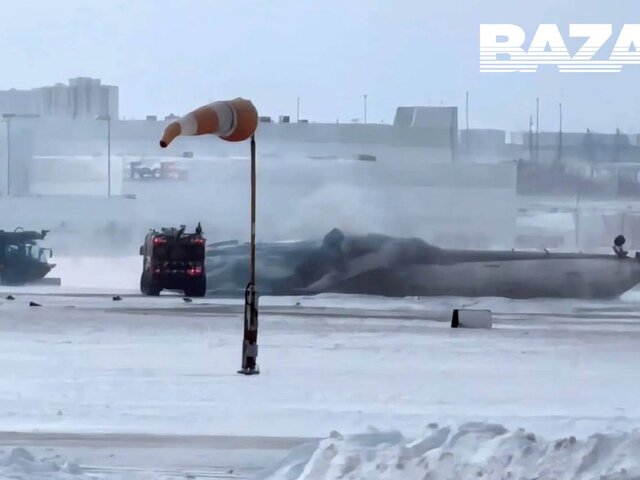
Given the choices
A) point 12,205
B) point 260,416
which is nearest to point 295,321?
point 260,416

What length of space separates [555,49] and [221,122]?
1700 millimetres

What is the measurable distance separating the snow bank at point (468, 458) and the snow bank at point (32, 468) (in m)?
0.83

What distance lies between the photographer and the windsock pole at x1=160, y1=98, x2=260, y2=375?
5680 mm

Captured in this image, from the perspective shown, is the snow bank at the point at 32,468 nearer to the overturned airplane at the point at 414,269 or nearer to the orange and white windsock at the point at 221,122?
the overturned airplane at the point at 414,269

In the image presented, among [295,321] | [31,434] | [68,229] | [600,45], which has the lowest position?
[31,434]

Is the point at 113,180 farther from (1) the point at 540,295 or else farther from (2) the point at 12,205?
(1) the point at 540,295

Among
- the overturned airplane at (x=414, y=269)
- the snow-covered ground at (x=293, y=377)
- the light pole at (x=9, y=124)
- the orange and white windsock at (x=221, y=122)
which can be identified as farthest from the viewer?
the light pole at (x=9, y=124)

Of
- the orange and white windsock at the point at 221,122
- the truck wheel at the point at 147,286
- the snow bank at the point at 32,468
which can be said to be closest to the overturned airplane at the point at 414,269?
the truck wheel at the point at 147,286

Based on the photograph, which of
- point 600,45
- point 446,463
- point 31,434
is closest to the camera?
point 446,463

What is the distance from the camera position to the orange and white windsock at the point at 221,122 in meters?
5.67

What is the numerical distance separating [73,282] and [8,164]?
73 cm

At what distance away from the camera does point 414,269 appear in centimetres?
597

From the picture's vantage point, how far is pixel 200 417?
537 centimetres

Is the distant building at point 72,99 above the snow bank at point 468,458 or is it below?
above
